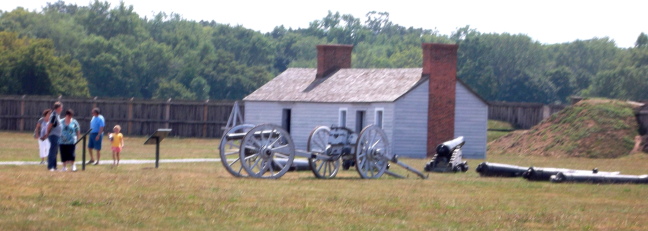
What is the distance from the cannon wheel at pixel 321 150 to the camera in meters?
23.0

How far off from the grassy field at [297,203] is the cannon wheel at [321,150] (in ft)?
1.03

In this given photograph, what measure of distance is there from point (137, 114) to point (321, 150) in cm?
3316

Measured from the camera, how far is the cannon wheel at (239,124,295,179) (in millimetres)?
22109

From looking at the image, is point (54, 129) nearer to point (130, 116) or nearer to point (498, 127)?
point (130, 116)

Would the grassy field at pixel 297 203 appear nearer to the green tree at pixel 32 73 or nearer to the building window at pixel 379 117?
the building window at pixel 379 117

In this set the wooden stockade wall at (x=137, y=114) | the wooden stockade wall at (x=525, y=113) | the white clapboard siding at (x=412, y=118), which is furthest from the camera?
the wooden stockade wall at (x=525, y=113)

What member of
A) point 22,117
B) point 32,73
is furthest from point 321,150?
point 32,73

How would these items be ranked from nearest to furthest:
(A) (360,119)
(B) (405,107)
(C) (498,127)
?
(B) (405,107), (A) (360,119), (C) (498,127)

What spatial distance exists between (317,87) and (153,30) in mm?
107977

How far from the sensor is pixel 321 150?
24000 millimetres

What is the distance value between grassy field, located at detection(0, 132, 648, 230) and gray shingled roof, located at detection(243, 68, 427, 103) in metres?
16.9

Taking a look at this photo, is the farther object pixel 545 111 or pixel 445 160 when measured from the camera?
pixel 545 111

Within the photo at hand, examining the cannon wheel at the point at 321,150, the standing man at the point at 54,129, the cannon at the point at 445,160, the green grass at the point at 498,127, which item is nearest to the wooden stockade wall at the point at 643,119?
the green grass at the point at 498,127

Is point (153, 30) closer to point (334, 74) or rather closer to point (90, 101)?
point (90, 101)
